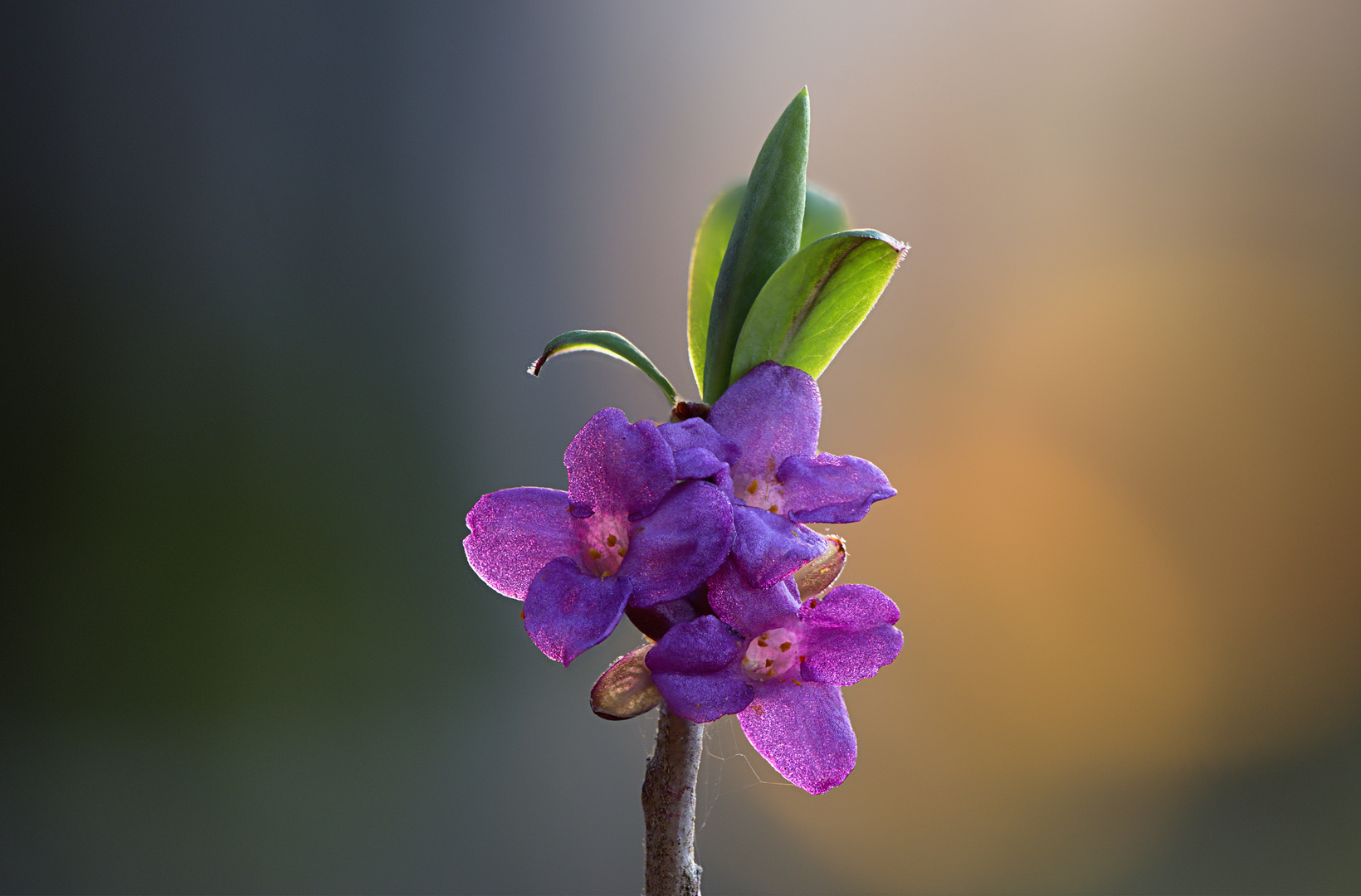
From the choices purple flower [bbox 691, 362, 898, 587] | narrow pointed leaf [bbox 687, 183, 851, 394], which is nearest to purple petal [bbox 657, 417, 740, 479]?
purple flower [bbox 691, 362, 898, 587]

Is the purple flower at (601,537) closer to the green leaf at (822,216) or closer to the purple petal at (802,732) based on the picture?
the purple petal at (802,732)

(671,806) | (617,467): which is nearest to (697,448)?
(617,467)

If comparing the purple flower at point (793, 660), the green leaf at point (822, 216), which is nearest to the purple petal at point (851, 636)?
the purple flower at point (793, 660)

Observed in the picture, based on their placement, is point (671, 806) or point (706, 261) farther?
point (706, 261)

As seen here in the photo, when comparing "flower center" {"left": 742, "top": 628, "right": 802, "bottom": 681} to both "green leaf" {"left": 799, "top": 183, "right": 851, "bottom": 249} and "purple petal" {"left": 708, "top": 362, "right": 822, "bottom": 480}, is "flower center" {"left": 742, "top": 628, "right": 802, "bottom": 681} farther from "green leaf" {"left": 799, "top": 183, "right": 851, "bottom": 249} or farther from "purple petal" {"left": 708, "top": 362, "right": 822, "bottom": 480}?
"green leaf" {"left": 799, "top": 183, "right": 851, "bottom": 249}

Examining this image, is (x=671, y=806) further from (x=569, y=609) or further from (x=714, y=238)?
(x=714, y=238)

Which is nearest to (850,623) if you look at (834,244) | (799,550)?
(799,550)
